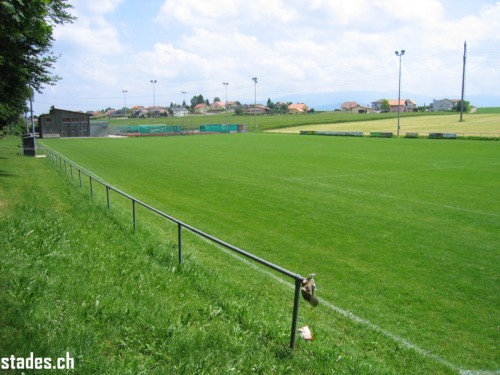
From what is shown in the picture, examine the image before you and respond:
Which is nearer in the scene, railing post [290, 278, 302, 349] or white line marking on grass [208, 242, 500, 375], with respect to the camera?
railing post [290, 278, 302, 349]

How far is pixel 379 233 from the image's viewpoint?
1166cm

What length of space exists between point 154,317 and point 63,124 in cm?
8800

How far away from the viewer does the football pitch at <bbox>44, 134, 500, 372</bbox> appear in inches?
263

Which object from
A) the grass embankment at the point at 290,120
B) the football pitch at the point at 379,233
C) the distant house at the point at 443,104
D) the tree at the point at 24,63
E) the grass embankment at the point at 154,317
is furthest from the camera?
the distant house at the point at 443,104

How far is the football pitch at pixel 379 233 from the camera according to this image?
6676 mm

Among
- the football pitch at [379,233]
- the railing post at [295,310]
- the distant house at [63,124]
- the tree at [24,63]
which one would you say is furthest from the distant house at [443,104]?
the railing post at [295,310]

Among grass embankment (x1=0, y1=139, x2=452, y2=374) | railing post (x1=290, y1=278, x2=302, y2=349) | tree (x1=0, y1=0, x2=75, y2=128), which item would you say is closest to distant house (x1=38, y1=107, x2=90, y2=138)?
tree (x1=0, y1=0, x2=75, y2=128)

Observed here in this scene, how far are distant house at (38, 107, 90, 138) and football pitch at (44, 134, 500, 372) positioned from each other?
6595cm

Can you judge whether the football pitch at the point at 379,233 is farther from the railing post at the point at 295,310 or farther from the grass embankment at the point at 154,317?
the railing post at the point at 295,310

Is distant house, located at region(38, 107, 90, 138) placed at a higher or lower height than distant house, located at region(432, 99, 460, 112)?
lower

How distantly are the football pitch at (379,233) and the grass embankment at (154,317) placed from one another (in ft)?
3.09

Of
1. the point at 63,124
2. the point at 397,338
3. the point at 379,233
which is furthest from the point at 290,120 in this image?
Answer: the point at 397,338

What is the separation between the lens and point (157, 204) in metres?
16.0

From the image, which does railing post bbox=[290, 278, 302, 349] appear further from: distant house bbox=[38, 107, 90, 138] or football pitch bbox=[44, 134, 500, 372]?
distant house bbox=[38, 107, 90, 138]
